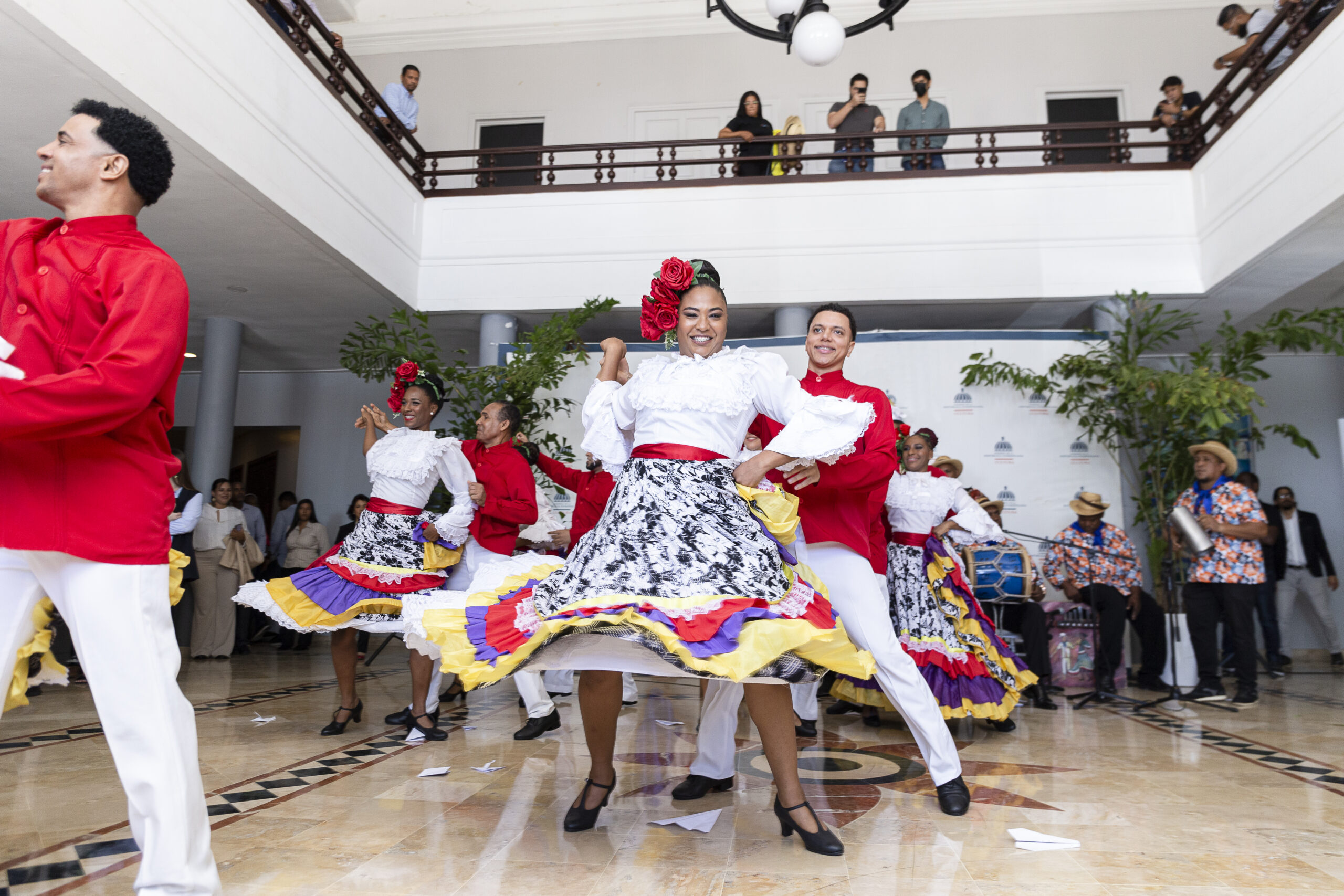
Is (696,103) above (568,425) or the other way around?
above

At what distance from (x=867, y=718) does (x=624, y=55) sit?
8.65 metres

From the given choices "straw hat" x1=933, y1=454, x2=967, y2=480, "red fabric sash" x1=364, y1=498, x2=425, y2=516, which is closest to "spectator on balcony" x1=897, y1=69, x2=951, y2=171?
"straw hat" x1=933, y1=454, x2=967, y2=480

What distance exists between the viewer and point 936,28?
10.2m

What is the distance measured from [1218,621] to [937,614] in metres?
2.96

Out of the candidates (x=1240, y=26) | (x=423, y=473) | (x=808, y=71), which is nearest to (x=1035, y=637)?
(x=423, y=473)

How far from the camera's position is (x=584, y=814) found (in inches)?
103

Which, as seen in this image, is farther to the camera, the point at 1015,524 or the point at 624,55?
the point at 624,55

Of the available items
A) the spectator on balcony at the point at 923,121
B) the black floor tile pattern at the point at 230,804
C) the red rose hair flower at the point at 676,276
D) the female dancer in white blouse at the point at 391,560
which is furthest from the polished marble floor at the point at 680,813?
the spectator on balcony at the point at 923,121

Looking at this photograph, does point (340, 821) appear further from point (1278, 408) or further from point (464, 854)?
point (1278, 408)

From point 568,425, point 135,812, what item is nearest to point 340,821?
point 135,812

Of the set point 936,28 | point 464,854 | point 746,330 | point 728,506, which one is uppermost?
point 936,28

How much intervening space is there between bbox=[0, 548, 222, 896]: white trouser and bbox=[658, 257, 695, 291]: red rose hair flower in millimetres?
1546

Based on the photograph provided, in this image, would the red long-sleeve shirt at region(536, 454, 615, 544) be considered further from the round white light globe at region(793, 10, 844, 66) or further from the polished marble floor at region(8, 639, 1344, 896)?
the round white light globe at region(793, 10, 844, 66)

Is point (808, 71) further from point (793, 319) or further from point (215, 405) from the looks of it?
point (215, 405)
